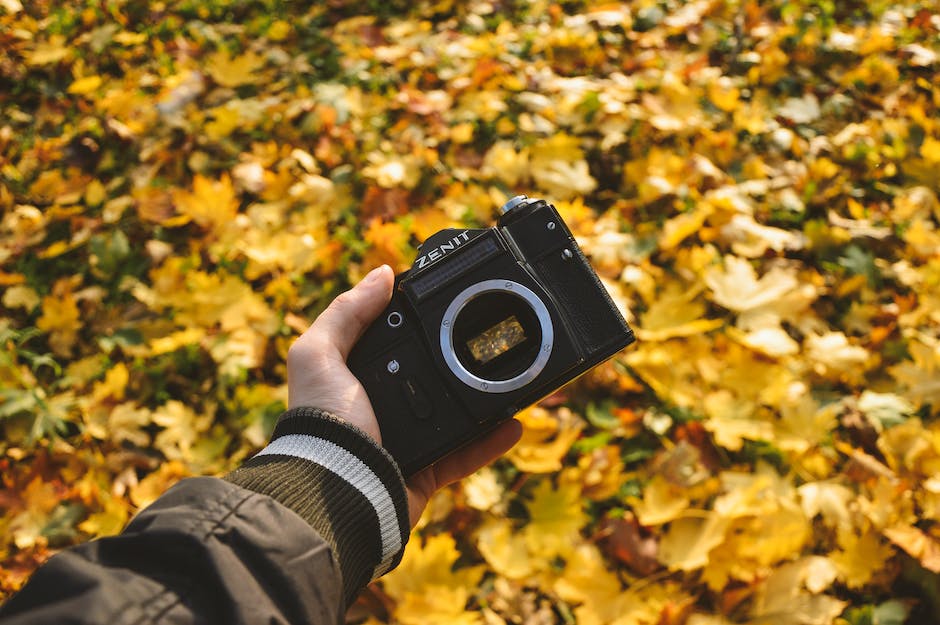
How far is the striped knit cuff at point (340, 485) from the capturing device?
3.24 ft

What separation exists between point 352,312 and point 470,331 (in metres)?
0.24

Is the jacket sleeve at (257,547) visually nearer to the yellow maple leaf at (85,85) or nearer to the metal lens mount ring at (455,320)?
the metal lens mount ring at (455,320)

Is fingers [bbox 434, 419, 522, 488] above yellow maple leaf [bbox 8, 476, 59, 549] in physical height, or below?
above

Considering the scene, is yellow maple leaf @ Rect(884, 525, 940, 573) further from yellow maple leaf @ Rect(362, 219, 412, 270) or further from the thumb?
yellow maple leaf @ Rect(362, 219, 412, 270)

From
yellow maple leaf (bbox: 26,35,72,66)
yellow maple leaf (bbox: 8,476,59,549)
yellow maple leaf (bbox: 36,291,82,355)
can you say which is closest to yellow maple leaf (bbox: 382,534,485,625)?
yellow maple leaf (bbox: 8,476,59,549)

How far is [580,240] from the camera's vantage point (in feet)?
6.44

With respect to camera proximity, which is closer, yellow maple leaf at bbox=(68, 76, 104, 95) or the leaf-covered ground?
the leaf-covered ground

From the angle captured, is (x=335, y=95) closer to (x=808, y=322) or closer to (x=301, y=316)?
(x=301, y=316)

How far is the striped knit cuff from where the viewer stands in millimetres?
988

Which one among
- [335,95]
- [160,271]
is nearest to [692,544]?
[160,271]

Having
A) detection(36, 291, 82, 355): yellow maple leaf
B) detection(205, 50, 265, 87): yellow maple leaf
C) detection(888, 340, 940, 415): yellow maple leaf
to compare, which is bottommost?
detection(888, 340, 940, 415): yellow maple leaf

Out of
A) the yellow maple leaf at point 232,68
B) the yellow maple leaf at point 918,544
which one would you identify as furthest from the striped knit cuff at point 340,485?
the yellow maple leaf at point 232,68

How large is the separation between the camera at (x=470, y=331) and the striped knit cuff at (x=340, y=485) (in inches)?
4.2

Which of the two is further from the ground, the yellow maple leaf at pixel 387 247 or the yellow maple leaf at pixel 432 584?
the yellow maple leaf at pixel 387 247
